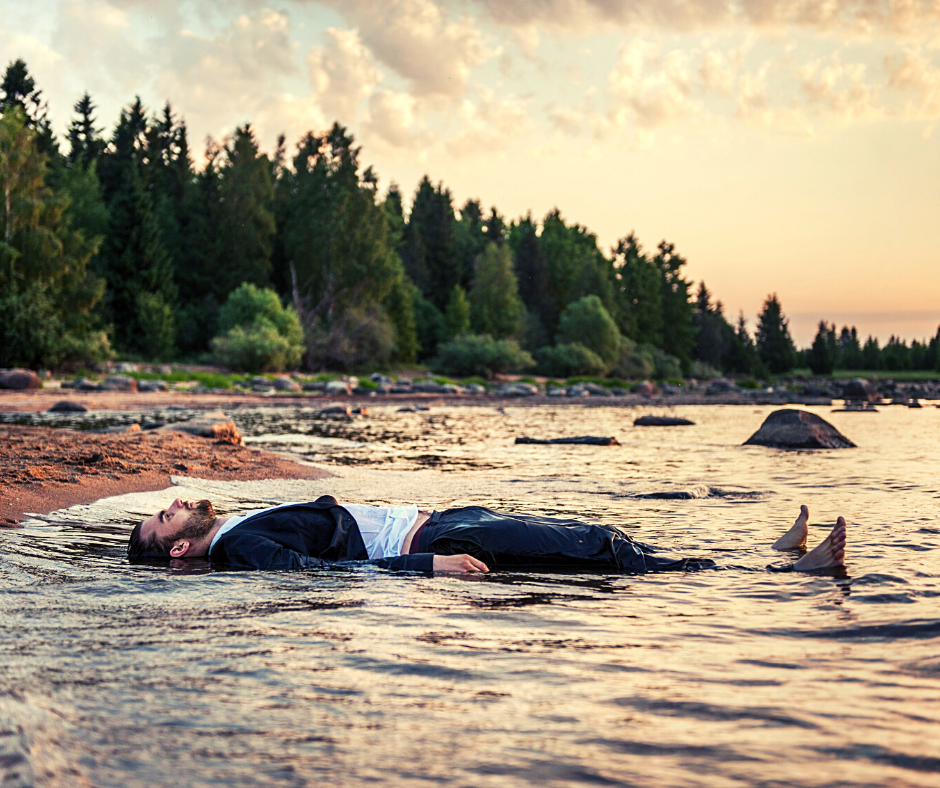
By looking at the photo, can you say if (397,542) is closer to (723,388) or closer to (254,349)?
(254,349)

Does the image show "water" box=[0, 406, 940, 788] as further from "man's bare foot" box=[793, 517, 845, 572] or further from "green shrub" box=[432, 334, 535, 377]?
"green shrub" box=[432, 334, 535, 377]

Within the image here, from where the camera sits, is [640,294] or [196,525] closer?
[196,525]

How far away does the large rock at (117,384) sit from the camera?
3338 cm

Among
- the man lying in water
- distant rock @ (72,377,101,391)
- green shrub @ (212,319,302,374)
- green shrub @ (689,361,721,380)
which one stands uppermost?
green shrub @ (689,361,721,380)

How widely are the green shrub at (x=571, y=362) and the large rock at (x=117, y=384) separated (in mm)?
41614

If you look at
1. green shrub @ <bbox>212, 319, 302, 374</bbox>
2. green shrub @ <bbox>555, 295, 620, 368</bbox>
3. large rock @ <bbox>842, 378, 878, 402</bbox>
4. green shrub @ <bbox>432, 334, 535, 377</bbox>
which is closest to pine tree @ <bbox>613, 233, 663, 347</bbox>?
green shrub @ <bbox>555, 295, 620, 368</bbox>

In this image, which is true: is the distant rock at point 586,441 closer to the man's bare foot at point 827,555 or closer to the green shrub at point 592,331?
the man's bare foot at point 827,555

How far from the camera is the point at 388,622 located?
4.34 m

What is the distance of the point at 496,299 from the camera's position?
7844 centimetres

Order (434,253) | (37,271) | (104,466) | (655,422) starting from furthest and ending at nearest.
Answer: (434,253), (37,271), (655,422), (104,466)

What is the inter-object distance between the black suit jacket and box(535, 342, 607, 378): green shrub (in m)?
64.2

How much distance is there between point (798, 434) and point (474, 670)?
15.3 metres

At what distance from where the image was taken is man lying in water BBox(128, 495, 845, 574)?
5.62 meters

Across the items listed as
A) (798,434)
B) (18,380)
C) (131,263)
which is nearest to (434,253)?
(131,263)
